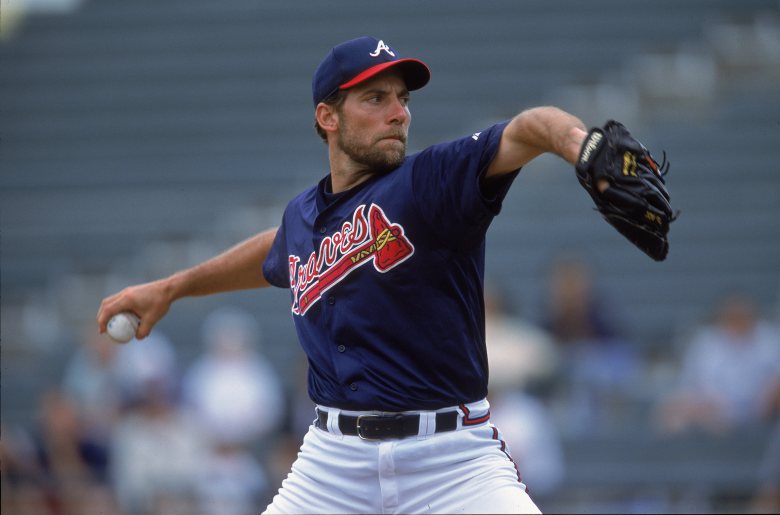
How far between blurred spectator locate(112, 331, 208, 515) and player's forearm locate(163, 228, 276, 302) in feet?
12.8

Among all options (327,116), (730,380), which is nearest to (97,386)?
(730,380)

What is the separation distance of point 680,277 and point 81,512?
5.46 meters

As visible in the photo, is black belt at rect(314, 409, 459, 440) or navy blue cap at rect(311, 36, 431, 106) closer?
black belt at rect(314, 409, 459, 440)

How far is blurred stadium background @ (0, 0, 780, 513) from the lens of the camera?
33.0 ft

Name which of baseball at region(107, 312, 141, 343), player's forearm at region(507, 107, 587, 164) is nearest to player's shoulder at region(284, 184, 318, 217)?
baseball at region(107, 312, 141, 343)

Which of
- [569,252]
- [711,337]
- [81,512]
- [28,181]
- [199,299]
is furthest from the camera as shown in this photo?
[28,181]

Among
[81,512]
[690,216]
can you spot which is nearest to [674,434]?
[690,216]

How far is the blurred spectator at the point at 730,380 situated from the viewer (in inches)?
319

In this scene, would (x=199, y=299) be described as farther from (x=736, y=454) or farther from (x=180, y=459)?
(x=736, y=454)

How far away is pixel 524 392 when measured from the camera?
8.03m

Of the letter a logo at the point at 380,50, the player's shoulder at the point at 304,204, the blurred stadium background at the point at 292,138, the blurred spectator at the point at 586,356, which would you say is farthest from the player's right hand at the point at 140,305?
the blurred stadium background at the point at 292,138

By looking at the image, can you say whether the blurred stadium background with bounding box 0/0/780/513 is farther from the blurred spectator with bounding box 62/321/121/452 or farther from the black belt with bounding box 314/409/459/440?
the black belt with bounding box 314/409/459/440

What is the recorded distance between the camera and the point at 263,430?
869cm


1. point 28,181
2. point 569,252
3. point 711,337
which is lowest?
point 711,337
